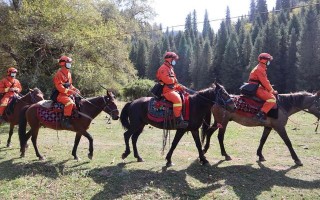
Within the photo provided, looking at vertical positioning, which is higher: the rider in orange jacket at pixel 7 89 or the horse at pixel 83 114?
the rider in orange jacket at pixel 7 89

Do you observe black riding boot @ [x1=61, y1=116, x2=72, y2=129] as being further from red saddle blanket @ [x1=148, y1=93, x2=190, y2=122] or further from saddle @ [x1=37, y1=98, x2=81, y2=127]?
red saddle blanket @ [x1=148, y1=93, x2=190, y2=122]

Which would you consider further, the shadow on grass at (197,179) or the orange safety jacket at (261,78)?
the orange safety jacket at (261,78)

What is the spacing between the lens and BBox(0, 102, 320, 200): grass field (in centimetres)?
748

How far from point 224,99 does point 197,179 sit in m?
2.13

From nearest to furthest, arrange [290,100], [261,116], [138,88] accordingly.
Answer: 1. [261,116]
2. [290,100]
3. [138,88]

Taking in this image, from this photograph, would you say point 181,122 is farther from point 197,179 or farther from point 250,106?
point 250,106

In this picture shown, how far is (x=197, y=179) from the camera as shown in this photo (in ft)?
26.5

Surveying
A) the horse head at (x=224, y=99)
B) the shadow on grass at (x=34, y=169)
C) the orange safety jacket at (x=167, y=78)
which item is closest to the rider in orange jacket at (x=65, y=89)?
the shadow on grass at (x=34, y=169)

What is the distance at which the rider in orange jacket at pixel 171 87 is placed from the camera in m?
8.57

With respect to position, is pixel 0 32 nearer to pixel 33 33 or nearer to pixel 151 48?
pixel 33 33

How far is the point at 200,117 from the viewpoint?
28.9ft

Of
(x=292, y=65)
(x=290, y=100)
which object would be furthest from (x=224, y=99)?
(x=292, y=65)

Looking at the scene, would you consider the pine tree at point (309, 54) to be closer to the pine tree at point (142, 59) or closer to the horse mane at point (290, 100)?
the pine tree at point (142, 59)

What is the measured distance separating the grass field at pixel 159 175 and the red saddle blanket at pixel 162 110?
1.34 meters
